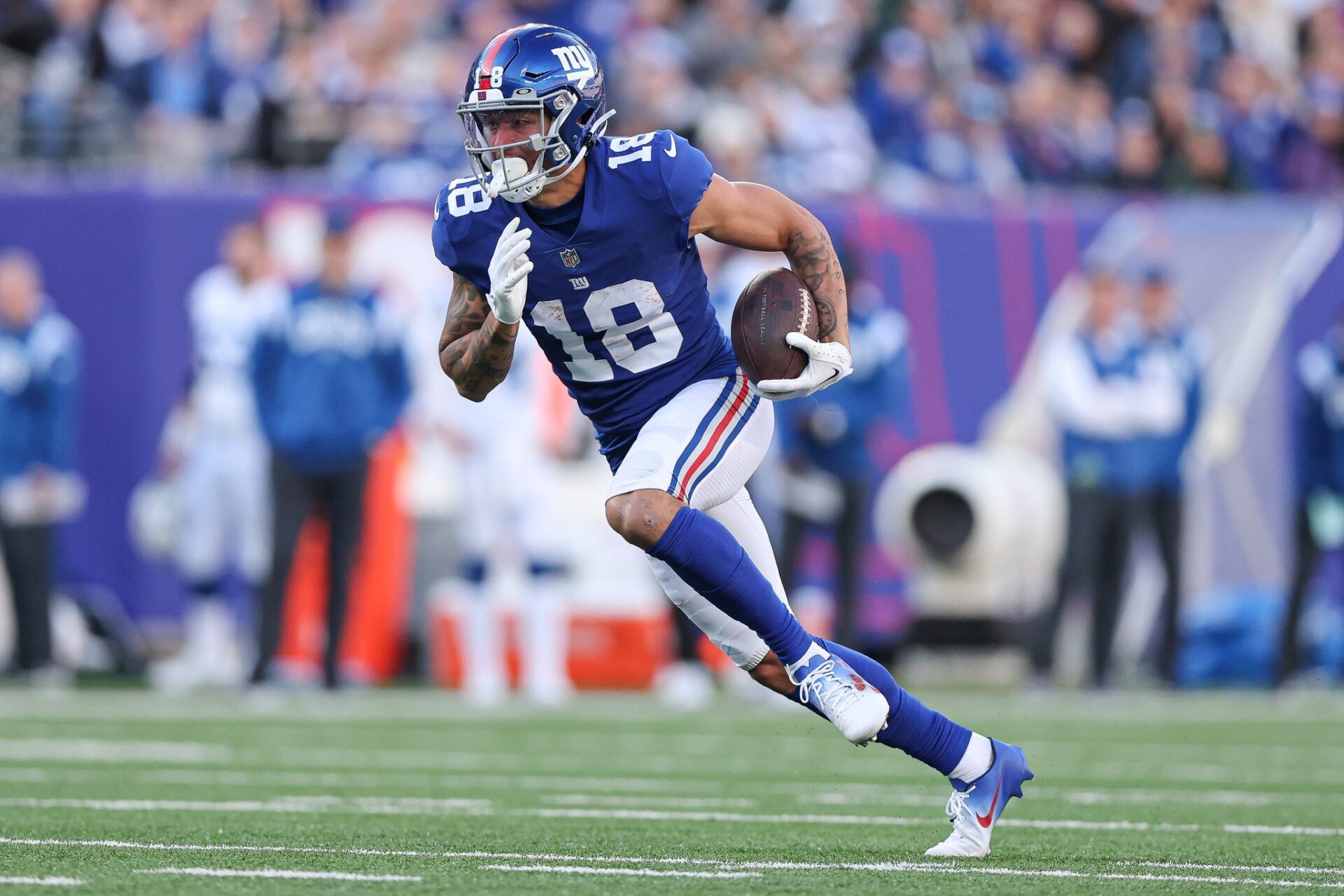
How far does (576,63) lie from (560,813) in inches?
A: 68.7

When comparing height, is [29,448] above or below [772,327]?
below

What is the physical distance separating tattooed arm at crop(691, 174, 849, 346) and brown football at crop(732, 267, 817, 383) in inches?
1.5

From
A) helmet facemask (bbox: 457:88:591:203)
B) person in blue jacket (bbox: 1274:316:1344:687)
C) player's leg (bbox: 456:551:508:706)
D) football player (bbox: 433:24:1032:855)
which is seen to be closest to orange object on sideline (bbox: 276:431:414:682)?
player's leg (bbox: 456:551:508:706)

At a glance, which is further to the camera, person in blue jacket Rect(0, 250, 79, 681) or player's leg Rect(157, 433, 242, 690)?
player's leg Rect(157, 433, 242, 690)

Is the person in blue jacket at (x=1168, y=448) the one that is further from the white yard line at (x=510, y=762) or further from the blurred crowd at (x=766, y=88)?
the white yard line at (x=510, y=762)

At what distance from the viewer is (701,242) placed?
1079cm

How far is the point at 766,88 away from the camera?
12.2 meters

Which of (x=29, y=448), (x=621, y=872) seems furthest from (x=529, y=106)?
(x=29, y=448)

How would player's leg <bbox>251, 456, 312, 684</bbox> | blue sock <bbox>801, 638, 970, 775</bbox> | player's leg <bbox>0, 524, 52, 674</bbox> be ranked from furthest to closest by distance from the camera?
player's leg <bbox>0, 524, 52, 674</bbox> → player's leg <bbox>251, 456, 312, 684</bbox> → blue sock <bbox>801, 638, 970, 775</bbox>

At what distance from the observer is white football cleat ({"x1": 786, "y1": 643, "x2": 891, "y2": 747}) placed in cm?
402

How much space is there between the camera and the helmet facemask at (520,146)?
4344mm

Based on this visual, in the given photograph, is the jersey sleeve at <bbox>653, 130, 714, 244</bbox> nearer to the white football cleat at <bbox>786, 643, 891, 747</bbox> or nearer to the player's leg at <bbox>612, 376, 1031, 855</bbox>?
the player's leg at <bbox>612, 376, 1031, 855</bbox>

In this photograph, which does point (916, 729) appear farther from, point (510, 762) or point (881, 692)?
point (510, 762)

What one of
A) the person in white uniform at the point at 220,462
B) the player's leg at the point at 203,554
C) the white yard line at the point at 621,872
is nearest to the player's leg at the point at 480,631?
the person in white uniform at the point at 220,462
